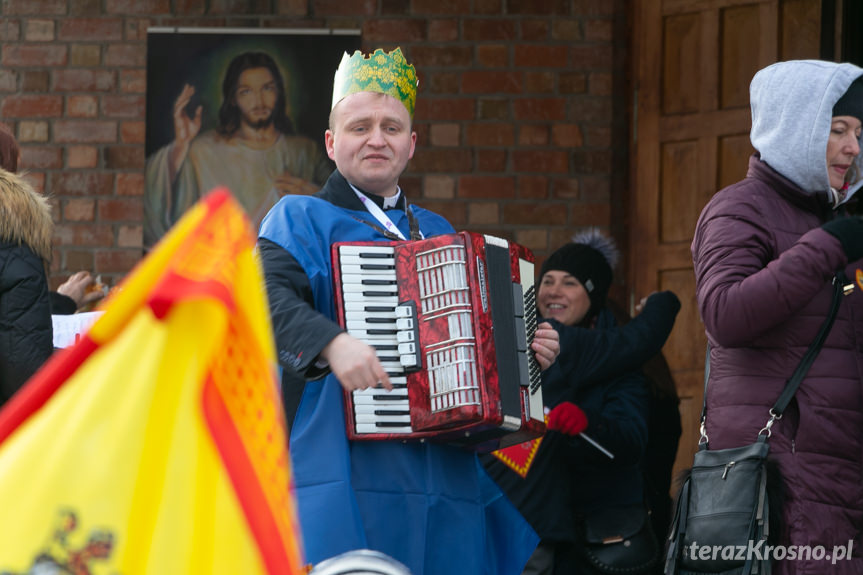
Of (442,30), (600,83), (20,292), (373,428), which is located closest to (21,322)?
(20,292)

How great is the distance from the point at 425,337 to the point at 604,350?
5.77 feet

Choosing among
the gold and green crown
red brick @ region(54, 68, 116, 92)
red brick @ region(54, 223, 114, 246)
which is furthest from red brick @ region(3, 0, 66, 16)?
the gold and green crown

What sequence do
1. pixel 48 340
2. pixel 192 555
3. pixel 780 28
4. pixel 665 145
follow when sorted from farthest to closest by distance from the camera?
pixel 665 145 → pixel 780 28 → pixel 48 340 → pixel 192 555

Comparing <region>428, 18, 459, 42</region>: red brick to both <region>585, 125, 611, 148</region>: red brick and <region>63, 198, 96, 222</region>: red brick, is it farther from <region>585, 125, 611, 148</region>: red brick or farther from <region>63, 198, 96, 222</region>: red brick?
<region>63, 198, 96, 222</region>: red brick

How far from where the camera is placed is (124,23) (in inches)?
258

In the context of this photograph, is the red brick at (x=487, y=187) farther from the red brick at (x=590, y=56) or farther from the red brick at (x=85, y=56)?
the red brick at (x=85, y=56)

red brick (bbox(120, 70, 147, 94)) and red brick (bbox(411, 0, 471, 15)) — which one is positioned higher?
red brick (bbox(411, 0, 471, 15))

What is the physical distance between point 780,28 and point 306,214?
354cm

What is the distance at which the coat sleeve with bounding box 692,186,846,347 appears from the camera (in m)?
2.62

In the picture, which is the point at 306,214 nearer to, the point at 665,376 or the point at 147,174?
the point at 665,376

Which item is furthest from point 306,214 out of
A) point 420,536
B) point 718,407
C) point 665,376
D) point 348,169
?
point 665,376

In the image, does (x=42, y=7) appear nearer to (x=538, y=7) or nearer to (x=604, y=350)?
(x=538, y=7)

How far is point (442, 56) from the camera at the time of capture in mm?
6441

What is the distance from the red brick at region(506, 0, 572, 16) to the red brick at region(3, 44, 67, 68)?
229cm
